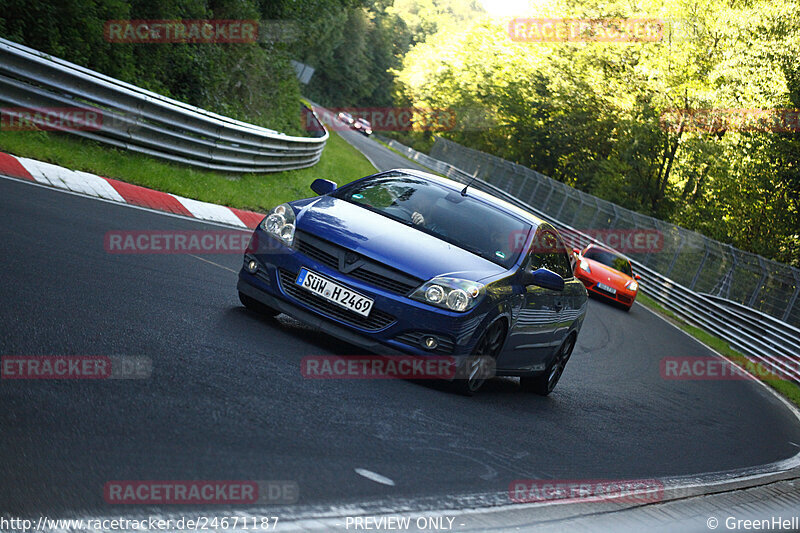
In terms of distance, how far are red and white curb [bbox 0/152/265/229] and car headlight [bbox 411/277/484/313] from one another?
6.00 meters

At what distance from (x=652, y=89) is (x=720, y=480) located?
38.2 meters

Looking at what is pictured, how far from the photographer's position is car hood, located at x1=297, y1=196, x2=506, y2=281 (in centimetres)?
677

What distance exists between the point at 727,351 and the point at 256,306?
15773 mm

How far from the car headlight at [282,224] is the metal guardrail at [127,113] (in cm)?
619

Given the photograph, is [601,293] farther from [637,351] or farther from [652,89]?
[652,89]

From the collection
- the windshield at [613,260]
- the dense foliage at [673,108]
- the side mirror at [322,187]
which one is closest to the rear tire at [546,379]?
the side mirror at [322,187]

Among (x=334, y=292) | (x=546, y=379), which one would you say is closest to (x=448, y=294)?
(x=334, y=292)

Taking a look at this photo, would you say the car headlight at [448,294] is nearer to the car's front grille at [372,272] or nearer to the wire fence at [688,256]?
the car's front grille at [372,272]

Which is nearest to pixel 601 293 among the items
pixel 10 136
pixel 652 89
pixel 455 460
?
pixel 10 136

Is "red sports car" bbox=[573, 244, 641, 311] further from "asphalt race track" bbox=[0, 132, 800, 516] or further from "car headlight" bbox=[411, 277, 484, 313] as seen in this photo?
"car headlight" bbox=[411, 277, 484, 313]

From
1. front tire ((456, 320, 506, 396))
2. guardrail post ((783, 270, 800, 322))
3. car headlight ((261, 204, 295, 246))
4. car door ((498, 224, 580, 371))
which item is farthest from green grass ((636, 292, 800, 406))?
car headlight ((261, 204, 295, 246))

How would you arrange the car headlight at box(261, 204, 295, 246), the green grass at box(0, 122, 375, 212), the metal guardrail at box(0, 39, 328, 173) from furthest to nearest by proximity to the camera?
the green grass at box(0, 122, 375, 212), the metal guardrail at box(0, 39, 328, 173), the car headlight at box(261, 204, 295, 246)

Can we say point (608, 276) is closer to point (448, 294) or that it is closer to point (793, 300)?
point (793, 300)

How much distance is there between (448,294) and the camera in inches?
263
